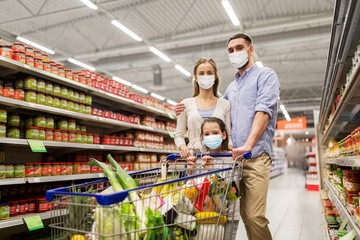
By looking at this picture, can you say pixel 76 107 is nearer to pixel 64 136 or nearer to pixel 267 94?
pixel 64 136

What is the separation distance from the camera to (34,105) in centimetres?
316

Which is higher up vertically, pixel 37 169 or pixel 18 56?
pixel 18 56

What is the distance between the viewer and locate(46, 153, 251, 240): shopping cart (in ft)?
3.82

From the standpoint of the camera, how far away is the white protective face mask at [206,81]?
2.12 m

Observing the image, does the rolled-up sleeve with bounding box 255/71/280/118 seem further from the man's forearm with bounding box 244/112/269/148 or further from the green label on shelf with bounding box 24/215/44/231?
the green label on shelf with bounding box 24/215/44/231

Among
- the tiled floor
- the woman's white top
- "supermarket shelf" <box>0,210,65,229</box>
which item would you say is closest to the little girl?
the woman's white top

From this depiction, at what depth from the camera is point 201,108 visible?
2119 millimetres

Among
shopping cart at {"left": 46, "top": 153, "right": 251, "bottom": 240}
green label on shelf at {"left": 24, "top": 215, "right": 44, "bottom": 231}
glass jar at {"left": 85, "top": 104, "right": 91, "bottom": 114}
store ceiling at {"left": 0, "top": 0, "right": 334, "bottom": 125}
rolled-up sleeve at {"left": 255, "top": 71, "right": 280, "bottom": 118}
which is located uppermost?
store ceiling at {"left": 0, "top": 0, "right": 334, "bottom": 125}

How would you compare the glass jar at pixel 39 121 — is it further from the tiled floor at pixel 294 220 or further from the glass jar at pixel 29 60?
the tiled floor at pixel 294 220

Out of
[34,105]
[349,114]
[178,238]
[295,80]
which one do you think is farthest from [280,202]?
[295,80]

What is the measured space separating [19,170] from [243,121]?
7.72 feet

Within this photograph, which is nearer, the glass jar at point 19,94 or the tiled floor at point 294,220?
the glass jar at point 19,94

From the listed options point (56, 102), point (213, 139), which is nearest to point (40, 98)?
point (56, 102)

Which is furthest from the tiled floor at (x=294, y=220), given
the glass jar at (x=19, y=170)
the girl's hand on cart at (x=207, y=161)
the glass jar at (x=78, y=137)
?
the glass jar at (x=19, y=170)
